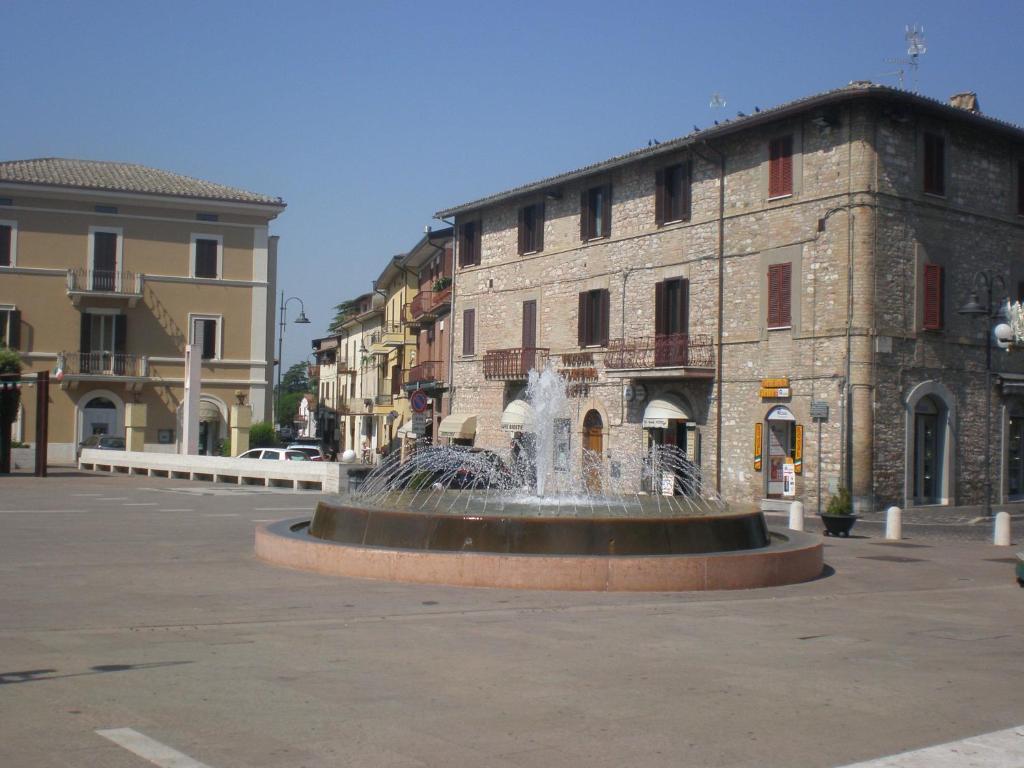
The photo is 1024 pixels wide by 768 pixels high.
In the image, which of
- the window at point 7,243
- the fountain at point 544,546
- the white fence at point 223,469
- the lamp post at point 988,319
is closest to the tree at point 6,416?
the white fence at point 223,469

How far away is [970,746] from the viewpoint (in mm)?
6402

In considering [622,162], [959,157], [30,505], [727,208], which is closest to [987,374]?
[959,157]

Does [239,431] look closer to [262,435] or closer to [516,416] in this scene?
[262,435]

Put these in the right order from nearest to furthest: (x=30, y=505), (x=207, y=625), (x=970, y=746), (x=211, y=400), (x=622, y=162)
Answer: (x=970, y=746) → (x=207, y=625) → (x=30, y=505) → (x=622, y=162) → (x=211, y=400)

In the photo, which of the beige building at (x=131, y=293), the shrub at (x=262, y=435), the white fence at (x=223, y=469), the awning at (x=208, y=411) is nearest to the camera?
the white fence at (x=223, y=469)

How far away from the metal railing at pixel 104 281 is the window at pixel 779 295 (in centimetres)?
2975

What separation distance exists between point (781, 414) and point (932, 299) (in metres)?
4.78

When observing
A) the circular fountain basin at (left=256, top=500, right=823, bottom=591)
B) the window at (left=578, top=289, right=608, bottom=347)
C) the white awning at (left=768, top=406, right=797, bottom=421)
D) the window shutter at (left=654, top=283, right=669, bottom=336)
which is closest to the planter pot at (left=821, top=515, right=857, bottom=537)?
the white awning at (left=768, top=406, right=797, bottom=421)

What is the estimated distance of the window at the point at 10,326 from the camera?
4800 cm

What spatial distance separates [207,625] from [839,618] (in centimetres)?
605

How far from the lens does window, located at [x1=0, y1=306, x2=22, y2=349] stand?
48.0 metres

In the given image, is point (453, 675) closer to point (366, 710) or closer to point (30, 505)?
point (366, 710)

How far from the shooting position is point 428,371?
4956 centimetres

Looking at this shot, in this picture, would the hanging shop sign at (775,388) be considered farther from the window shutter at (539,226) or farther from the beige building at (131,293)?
the beige building at (131,293)
